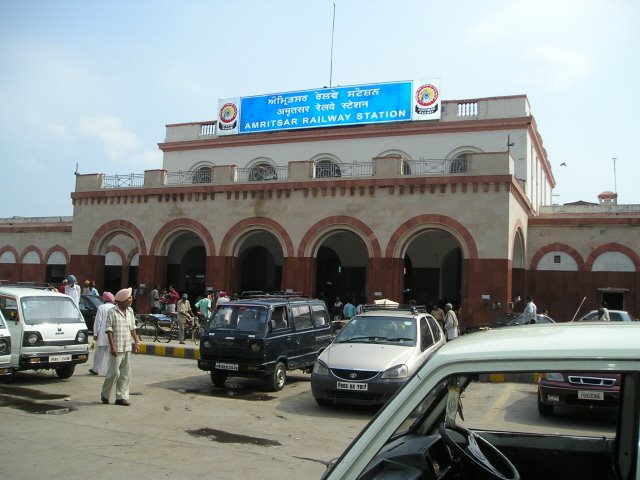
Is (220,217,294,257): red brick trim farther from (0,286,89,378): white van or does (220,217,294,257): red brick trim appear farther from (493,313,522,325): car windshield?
(0,286,89,378): white van

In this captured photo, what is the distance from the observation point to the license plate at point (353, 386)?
9.65 metres

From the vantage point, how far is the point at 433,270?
90.4 ft

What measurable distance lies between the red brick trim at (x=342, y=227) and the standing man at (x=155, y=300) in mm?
6458

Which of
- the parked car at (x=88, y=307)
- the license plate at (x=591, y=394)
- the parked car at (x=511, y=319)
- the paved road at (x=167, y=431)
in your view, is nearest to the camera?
the license plate at (x=591, y=394)

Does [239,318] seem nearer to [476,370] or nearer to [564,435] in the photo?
[564,435]

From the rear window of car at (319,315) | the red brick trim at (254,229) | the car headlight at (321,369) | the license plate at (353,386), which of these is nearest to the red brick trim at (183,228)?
the red brick trim at (254,229)

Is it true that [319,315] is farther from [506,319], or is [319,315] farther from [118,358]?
[506,319]

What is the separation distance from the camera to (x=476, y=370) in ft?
7.08

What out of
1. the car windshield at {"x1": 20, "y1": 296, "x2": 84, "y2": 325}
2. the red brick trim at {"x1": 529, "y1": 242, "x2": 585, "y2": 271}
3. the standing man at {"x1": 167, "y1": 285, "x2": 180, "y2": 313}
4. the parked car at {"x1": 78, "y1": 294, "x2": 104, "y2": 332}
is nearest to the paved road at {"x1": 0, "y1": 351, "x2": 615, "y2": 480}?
the car windshield at {"x1": 20, "y1": 296, "x2": 84, "y2": 325}

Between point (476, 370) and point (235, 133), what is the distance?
107 feet

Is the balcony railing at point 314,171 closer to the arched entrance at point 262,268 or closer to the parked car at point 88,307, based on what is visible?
the arched entrance at point 262,268

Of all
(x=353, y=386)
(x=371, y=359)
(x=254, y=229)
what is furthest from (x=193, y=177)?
(x=353, y=386)

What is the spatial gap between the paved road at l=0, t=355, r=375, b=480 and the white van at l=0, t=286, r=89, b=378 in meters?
0.49

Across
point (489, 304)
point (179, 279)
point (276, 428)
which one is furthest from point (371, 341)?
point (179, 279)
